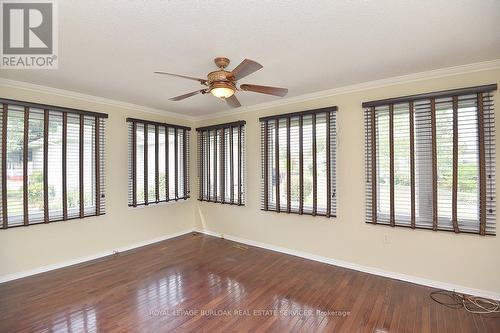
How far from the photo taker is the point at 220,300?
2666 millimetres

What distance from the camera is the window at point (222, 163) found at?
4.61 metres

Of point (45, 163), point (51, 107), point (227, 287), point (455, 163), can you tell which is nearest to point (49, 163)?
point (45, 163)

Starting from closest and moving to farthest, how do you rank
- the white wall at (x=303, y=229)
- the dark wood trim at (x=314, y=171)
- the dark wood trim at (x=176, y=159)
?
the white wall at (x=303, y=229) < the dark wood trim at (x=314, y=171) < the dark wood trim at (x=176, y=159)

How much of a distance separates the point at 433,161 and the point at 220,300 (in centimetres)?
287

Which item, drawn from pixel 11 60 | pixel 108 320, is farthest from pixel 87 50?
pixel 108 320

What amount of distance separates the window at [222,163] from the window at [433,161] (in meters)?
2.17

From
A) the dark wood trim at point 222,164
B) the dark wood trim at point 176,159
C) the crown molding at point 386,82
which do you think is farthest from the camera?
the dark wood trim at point 176,159

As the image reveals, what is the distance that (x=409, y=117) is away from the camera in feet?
9.93

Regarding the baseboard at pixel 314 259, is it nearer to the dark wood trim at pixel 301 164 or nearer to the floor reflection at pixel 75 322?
the dark wood trim at pixel 301 164

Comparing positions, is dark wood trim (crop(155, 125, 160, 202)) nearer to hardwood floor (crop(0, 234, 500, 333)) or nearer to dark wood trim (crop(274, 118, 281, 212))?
hardwood floor (crop(0, 234, 500, 333))

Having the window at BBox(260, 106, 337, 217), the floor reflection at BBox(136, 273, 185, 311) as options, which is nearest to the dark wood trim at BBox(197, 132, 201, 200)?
the window at BBox(260, 106, 337, 217)

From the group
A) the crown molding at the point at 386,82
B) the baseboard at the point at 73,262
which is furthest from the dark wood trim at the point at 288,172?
the baseboard at the point at 73,262

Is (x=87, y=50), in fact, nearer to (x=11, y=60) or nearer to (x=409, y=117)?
(x=11, y=60)

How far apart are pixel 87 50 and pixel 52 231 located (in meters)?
2.59
